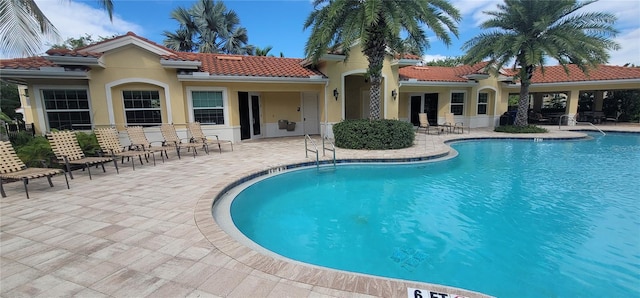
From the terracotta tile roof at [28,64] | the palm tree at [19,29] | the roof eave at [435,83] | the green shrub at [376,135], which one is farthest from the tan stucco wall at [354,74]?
the terracotta tile roof at [28,64]

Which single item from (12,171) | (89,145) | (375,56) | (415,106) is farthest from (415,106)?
(12,171)

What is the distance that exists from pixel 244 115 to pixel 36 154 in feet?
28.5

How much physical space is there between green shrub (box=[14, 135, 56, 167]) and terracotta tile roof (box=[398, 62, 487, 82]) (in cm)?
1617

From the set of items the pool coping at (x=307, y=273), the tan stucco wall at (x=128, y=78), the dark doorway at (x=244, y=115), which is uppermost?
the tan stucco wall at (x=128, y=78)

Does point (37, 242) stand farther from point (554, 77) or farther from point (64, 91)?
point (554, 77)

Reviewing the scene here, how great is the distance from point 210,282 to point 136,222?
95.4 inches

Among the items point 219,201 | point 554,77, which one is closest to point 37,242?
point 219,201

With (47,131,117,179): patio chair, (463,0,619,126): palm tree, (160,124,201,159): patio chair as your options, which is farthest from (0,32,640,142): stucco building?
(47,131,117,179): patio chair

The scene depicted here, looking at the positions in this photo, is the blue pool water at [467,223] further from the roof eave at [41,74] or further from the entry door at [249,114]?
the roof eave at [41,74]

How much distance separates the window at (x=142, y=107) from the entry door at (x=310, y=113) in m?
7.58

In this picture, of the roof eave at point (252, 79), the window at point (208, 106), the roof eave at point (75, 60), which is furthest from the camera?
the window at point (208, 106)

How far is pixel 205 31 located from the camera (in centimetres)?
2578

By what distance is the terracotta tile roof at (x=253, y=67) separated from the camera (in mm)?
13367

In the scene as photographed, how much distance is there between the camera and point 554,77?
68.7 feet
